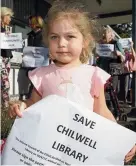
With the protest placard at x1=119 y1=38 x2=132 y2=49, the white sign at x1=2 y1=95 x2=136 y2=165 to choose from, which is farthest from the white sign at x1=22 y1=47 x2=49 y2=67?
the white sign at x1=2 y1=95 x2=136 y2=165

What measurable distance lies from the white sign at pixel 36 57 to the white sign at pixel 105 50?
0.81 m

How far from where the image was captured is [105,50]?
5523 millimetres

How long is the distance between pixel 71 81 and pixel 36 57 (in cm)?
393

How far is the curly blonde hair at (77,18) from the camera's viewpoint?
5.29 ft

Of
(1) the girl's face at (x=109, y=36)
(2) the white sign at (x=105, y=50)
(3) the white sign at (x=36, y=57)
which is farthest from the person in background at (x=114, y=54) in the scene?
(3) the white sign at (x=36, y=57)

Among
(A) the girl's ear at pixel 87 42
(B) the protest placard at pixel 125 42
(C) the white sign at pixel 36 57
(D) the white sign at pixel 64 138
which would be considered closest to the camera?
(D) the white sign at pixel 64 138

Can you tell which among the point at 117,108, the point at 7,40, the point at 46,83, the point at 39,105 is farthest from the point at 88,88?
the point at 117,108

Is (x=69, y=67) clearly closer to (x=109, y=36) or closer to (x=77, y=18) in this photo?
(x=77, y=18)

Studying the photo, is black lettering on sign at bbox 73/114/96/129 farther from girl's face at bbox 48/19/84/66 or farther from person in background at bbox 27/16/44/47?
person in background at bbox 27/16/44/47

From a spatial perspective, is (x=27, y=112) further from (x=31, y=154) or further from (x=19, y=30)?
(x=19, y=30)

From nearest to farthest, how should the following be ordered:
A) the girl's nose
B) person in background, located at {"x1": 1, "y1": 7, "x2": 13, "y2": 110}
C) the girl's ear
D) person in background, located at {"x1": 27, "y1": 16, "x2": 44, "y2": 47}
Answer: the girl's nose < the girl's ear < person in background, located at {"x1": 1, "y1": 7, "x2": 13, "y2": 110} < person in background, located at {"x1": 27, "y1": 16, "x2": 44, "y2": 47}

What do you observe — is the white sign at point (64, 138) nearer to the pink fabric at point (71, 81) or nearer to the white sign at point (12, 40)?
the pink fabric at point (71, 81)

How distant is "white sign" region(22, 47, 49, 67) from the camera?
542 centimetres

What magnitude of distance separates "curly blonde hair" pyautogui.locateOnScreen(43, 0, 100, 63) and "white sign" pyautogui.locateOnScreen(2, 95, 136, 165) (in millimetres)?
521
